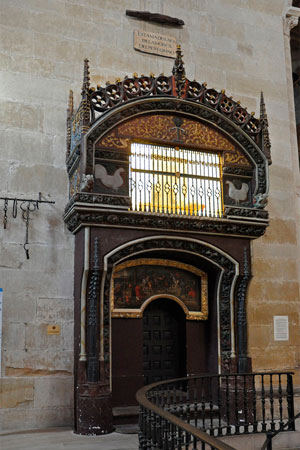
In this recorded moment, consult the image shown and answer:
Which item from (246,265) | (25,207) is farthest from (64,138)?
(246,265)

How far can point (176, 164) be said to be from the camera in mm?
7797

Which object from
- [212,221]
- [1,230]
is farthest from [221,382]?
[1,230]

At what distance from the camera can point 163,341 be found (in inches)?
329

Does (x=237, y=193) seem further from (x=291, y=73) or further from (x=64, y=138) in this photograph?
(x=291, y=73)

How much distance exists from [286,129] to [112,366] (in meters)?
5.67

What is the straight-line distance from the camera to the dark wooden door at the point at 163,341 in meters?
8.20

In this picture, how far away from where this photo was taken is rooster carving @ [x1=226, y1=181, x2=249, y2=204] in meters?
8.01

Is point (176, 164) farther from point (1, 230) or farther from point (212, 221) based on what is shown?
point (1, 230)

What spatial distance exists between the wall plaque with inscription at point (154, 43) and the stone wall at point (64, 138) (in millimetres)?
114

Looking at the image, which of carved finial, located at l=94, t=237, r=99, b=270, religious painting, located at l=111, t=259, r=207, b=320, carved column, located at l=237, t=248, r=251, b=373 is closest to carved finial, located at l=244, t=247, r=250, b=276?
carved column, located at l=237, t=248, r=251, b=373

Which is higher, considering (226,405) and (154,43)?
(154,43)

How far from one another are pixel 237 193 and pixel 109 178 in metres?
2.03

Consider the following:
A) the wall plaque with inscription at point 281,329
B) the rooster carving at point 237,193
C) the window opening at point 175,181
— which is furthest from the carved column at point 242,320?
the wall plaque with inscription at point 281,329

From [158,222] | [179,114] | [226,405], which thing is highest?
[179,114]
